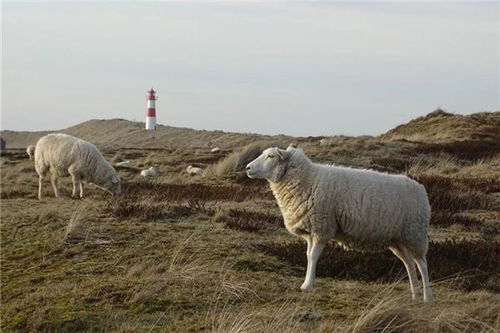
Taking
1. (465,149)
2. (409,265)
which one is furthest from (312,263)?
(465,149)

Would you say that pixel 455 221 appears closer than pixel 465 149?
Yes

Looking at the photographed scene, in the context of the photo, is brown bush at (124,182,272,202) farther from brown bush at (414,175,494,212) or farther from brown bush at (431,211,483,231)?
brown bush at (431,211,483,231)

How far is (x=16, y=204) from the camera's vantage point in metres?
13.5

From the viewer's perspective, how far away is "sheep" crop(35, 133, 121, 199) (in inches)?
639

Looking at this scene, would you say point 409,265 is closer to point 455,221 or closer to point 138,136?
point 455,221

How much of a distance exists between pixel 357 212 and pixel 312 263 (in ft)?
2.50

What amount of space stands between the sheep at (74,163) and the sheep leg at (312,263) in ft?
33.1

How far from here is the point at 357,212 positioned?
7121mm

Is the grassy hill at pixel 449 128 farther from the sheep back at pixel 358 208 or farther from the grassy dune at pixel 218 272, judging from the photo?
the sheep back at pixel 358 208

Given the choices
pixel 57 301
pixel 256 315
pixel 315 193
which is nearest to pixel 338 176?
pixel 315 193

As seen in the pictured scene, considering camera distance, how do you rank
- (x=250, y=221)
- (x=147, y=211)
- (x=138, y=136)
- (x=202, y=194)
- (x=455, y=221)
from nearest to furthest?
(x=250, y=221), (x=147, y=211), (x=455, y=221), (x=202, y=194), (x=138, y=136)

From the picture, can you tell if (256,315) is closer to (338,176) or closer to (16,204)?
(338,176)

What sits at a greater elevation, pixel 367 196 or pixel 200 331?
pixel 367 196

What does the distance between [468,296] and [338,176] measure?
76.4 inches
